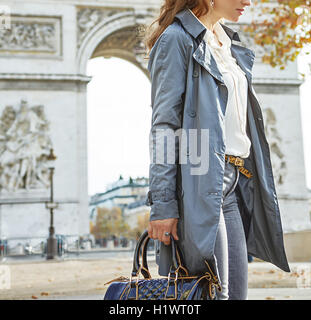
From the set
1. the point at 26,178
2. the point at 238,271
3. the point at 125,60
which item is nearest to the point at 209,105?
the point at 238,271

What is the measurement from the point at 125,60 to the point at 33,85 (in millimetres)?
6561

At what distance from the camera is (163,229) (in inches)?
77.8

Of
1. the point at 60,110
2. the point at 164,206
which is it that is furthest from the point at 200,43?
the point at 60,110

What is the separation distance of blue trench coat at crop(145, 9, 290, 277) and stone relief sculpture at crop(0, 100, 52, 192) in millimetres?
15157

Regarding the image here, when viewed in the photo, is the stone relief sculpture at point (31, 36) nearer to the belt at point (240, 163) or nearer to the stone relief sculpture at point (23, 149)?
the stone relief sculpture at point (23, 149)

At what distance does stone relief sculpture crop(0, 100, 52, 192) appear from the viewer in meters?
16.9

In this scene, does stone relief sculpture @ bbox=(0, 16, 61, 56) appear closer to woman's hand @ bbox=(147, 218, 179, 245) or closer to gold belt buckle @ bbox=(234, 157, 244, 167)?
gold belt buckle @ bbox=(234, 157, 244, 167)

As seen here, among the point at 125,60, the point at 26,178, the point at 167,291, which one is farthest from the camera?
the point at 125,60

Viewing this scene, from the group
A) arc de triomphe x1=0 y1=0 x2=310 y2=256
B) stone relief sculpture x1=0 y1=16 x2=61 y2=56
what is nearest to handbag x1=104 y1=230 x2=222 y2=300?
arc de triomphe x1=0 y1=0 x2=310 y2=256

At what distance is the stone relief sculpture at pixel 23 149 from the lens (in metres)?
16.9

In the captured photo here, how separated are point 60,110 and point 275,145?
6.27 meters

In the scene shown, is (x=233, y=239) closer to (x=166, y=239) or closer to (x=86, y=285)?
(x=166, y=239)

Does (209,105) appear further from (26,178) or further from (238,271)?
(26,178)

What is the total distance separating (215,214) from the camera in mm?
1949
